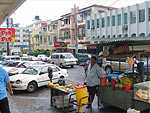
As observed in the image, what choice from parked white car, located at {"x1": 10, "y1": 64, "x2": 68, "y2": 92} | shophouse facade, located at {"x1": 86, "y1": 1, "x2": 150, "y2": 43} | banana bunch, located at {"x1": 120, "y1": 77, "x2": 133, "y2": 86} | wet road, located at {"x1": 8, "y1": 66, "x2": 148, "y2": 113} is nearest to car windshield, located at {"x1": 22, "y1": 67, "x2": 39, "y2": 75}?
parked white car, located at {"x1": 10, "y1": 64, "x2": 68, "y2": 92}

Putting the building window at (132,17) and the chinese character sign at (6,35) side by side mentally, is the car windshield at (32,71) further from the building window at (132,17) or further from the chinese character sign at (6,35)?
the building window at (132,17)

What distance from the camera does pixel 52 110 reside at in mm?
6559

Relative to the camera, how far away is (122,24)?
25156 millimetres

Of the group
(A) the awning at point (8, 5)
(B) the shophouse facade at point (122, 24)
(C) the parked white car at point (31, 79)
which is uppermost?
(B) the shophouse facade at point (122, 24)

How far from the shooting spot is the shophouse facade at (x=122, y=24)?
73.1 feet

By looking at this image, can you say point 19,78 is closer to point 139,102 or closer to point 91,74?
point 91,74

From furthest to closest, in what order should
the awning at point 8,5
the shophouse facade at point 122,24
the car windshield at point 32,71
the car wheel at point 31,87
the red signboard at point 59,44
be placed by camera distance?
the red signboard at point 59,44 → the shophouse facade at point 122,24 → the car windshield at point 32,71 → the car wheel at point 31,87 → the awning at point 8,5

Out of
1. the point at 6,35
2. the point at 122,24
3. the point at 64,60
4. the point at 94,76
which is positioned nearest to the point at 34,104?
the point at 94,76

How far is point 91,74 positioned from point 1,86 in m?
3.17

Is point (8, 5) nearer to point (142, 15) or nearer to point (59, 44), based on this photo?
point (142, 15)

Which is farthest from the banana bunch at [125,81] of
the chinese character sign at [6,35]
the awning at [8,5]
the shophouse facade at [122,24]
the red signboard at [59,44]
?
the red signboard at [59,44]

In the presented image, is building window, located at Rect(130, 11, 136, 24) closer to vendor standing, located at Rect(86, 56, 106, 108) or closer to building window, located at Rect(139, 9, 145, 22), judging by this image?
building window, located at Rect(139, 9, 145, 22)

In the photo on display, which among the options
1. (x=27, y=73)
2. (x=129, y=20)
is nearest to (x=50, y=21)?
(x=129, y=20)

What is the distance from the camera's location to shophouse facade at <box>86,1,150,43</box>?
73.1ft
